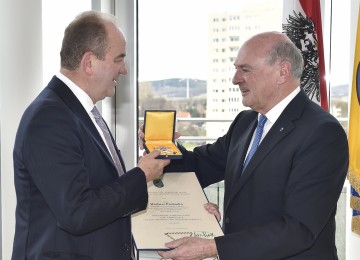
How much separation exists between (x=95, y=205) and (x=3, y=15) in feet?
2.76

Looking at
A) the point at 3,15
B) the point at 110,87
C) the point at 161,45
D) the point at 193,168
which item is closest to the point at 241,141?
the point at 193,168

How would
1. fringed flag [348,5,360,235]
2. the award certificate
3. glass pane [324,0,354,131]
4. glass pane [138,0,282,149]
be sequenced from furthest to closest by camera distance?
glass pane [324,0,354,131] < glass pane [138,0,282,149] < fringed flag [348,5,360,235] < the award certificate

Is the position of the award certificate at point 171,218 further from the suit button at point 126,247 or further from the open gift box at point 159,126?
the open gift box at point 159,126

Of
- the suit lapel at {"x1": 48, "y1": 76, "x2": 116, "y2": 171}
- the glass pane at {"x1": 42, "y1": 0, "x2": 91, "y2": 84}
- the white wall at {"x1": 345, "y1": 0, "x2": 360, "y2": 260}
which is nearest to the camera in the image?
the suit lapel at {"x1": 48, "y1": 76, "x2": 116, "y2": 171}

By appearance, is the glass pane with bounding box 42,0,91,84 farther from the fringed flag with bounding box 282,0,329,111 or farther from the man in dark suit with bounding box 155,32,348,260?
the fringed flag with bounding box 282,0,329,111

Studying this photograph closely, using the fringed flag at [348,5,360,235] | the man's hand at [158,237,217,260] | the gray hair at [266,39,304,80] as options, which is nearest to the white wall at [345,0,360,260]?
the fringed flag at [348,5,360,235]

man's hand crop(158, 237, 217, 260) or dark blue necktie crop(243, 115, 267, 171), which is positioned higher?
dark blue necktie crop(243, 115, 267, 171)

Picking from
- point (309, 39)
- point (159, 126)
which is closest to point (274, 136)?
point (159, 126)

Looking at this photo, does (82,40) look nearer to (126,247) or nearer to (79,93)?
(79,93)

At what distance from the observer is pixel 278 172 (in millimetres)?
1840

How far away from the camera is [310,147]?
1.77 metres

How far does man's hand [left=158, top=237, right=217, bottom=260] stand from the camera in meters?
1.63

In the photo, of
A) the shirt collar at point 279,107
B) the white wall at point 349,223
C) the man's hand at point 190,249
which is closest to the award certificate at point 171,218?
the man's hand at point 190,249

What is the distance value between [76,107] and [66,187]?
301 millimetres
